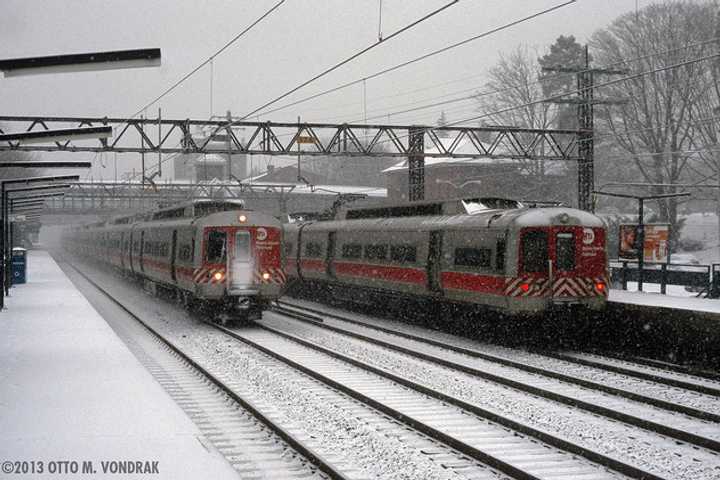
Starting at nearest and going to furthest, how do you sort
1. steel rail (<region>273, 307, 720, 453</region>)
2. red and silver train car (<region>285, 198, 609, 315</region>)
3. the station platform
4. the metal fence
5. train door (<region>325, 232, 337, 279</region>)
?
the station platform, steel rail (<region>273, 307, 720, 453</region>), red and silver train car (<region>285, 198, 609, 315</region>), the metal fence, train door (<region>325, 232, 337, 279</region>)

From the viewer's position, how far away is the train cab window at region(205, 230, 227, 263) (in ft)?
72.8

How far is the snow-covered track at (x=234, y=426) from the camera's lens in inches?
351

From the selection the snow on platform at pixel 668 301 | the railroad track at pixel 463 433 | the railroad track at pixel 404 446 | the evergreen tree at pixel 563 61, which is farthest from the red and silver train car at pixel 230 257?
the evergreen tree at pixel 563 61

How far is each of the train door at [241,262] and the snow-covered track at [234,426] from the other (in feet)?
14.9

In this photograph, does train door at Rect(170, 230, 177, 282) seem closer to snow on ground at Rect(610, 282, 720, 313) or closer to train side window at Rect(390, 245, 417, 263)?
train side window at Rect(390, 245, 417, 263)

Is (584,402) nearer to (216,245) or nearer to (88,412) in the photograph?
(88,412)

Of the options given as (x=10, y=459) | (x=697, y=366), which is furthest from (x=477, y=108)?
(x=10, y=459)

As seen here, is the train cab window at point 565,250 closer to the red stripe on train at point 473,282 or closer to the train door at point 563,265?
the train door at point 563,265

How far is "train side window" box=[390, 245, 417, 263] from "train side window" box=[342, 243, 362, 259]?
2.84m

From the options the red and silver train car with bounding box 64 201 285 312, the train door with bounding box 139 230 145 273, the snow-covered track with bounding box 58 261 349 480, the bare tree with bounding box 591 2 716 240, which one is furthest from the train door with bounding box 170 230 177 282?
the bare tree with bounding box 591 2 716 240

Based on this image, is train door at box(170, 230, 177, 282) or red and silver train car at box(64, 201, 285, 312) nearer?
red and silver train car at box(64, 201, 285, 312)

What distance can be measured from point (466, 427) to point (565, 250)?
820 cm

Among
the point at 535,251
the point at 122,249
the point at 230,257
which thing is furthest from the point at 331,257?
the point at 122,249

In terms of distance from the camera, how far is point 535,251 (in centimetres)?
1777
